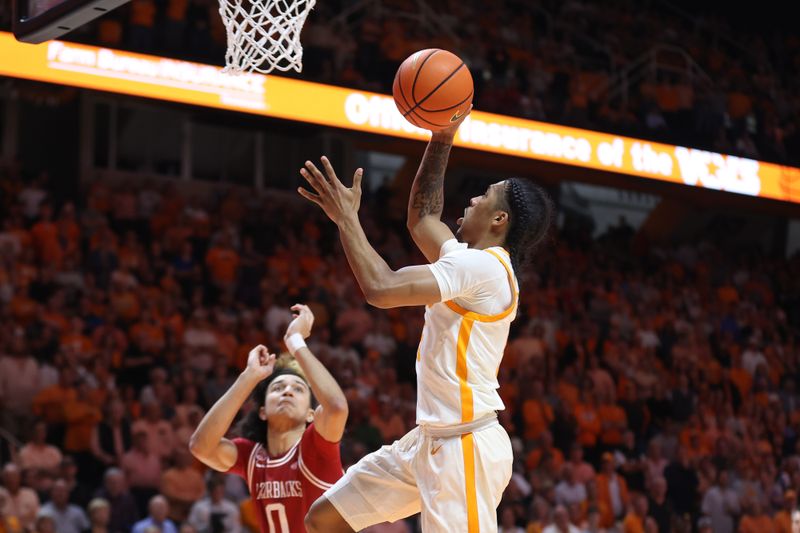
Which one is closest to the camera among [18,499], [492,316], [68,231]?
[492,316]

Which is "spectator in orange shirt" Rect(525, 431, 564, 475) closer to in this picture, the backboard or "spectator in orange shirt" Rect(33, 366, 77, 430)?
"spectator in orange shirt" Rect(33, 366, 77, 430)

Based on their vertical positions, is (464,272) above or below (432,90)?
below

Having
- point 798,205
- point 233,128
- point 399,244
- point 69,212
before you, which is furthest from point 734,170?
point 69,212

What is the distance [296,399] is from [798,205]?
11.3 m

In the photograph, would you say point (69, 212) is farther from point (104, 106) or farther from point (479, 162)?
point (479, 162)

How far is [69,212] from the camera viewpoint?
433 inches

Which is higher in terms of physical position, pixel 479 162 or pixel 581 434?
pixel 479 162

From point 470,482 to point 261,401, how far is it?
128 centimetres

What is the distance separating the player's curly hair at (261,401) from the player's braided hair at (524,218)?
3.52ft

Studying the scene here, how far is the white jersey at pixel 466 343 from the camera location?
3.88 m

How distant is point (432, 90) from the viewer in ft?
13.8

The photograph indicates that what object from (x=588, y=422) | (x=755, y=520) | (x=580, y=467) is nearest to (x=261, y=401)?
(x=580, y=467)

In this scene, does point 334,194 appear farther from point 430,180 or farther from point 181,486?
point 181,486

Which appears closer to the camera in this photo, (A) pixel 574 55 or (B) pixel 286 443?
(B) pixel 286 443
